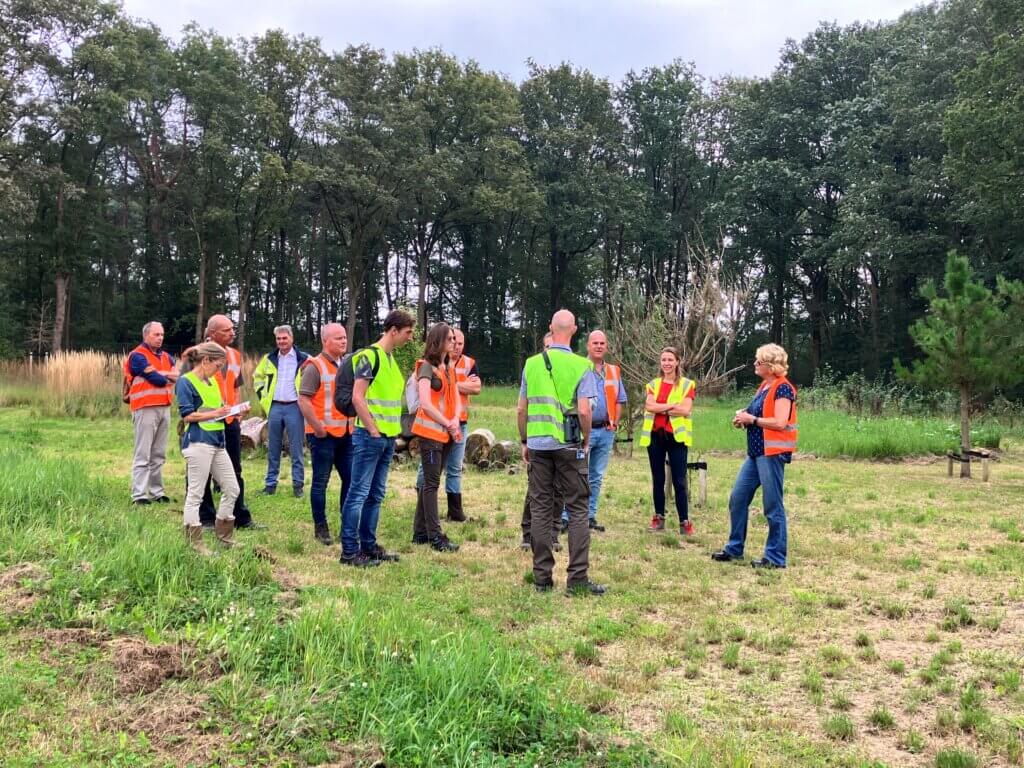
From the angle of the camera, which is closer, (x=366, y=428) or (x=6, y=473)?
(x=366, y=428)

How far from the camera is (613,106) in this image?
45.2 metres

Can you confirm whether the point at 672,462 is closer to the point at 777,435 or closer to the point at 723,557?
the point at 723,557

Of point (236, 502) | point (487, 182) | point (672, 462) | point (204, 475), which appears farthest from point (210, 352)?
point (487, 182)

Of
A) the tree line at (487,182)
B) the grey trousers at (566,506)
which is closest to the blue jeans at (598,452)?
the grey trousers at (566,506)

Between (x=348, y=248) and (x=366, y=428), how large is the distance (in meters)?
33.7

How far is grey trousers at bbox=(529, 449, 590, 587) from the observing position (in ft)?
17.1

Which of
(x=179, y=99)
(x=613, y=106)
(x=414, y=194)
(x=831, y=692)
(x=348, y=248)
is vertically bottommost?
(x=831, y=692)

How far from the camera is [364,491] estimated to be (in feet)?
18.5

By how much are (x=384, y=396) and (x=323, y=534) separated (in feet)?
5.07

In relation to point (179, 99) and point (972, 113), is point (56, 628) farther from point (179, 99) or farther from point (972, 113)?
point (179, 99)

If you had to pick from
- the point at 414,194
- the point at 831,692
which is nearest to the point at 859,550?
the point at 831,692

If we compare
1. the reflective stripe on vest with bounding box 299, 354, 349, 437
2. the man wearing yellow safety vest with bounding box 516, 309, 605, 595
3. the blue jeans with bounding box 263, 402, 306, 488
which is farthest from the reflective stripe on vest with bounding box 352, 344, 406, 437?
the blue jeans with bounding box 263, 402, 306, 488

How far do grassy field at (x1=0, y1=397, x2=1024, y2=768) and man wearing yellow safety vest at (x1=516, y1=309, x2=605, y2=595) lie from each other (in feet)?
0.92

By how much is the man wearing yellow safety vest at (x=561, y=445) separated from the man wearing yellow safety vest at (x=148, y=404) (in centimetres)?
409
